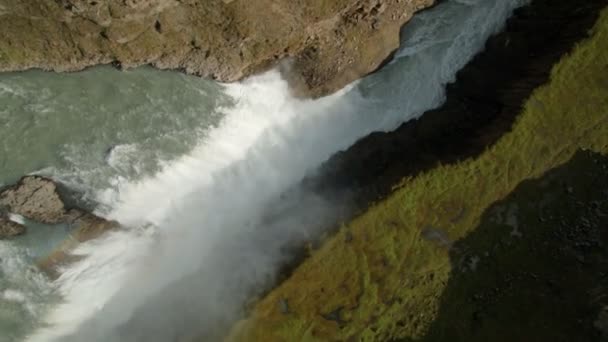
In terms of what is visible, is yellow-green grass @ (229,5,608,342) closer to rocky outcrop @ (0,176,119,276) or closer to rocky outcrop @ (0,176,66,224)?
rocky outcrop @ (0,176,119,276)

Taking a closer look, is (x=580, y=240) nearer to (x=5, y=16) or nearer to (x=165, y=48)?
(x=165, y=48)

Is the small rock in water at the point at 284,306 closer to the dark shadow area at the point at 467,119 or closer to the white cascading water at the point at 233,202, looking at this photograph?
the white cascading water at the point at 233,202

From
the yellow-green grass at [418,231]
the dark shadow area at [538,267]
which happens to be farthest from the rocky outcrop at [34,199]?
the dark shadow area at [538,267]

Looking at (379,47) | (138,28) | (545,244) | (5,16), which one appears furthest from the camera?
(379,47)

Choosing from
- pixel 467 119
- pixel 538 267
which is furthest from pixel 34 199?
pixel 538 267

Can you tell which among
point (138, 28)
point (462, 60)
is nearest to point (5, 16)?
point (138, 28)

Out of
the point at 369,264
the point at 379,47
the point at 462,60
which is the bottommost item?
the point at 369,264
